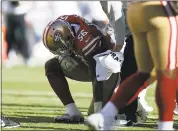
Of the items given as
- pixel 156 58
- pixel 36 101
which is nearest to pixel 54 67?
pixel 156 58

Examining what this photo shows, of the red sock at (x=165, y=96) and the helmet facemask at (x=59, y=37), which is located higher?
the helmet facemask at (x=59, y=37)

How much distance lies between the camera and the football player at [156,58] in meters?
4.33

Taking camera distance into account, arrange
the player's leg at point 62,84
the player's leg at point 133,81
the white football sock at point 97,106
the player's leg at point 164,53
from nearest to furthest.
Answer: the player's leg at point 164,53 < the player's leg at point 133,81 < the white football sock at point 97,106 < the player's leg at point 62,84

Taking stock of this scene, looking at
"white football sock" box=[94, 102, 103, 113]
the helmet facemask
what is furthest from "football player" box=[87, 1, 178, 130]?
the helmet facemask

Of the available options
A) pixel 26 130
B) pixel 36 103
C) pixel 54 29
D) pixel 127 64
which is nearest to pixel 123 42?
pixel 127 64

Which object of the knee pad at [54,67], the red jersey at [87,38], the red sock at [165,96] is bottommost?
the red sock at [165,96]

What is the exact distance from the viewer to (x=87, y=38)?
5703mm

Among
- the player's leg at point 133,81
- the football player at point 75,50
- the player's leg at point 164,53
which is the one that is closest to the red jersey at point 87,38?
the football player at point 75,50

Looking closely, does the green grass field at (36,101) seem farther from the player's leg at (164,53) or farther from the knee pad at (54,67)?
the player's leg at (164,53)

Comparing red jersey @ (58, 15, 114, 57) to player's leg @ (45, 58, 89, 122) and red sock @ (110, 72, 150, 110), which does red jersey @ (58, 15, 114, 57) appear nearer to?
player's leg @ (45, 58, 89, 122)

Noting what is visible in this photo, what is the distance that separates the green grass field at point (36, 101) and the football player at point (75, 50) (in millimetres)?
304

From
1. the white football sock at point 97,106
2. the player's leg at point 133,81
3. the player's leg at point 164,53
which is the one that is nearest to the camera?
the player's leg at point 164,53

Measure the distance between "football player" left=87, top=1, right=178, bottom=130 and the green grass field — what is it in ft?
3.32

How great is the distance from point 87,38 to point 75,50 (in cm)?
15
